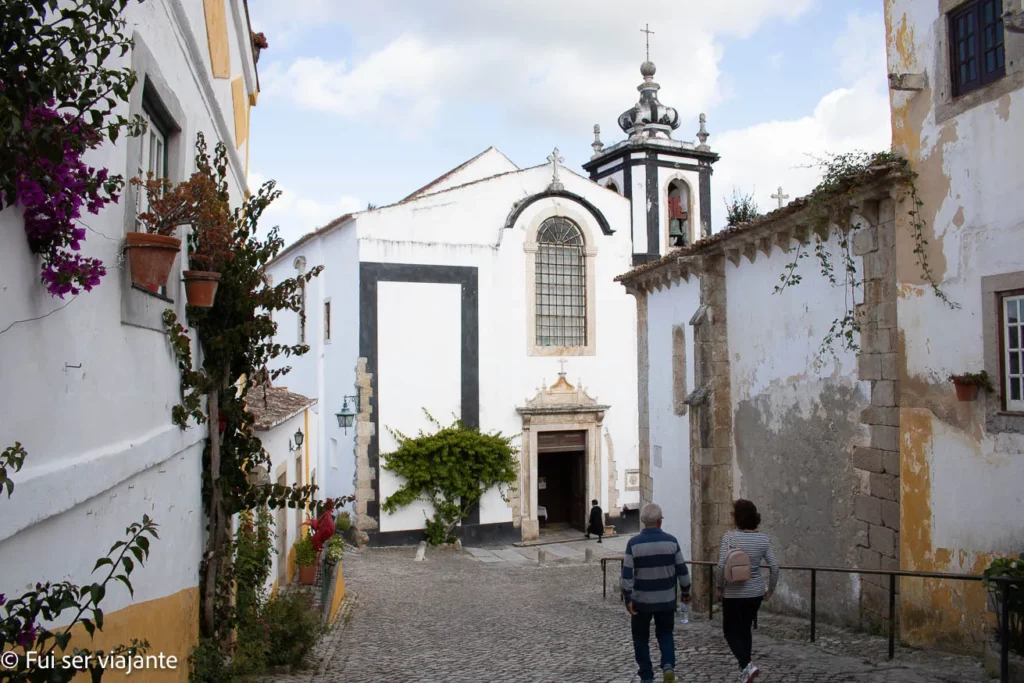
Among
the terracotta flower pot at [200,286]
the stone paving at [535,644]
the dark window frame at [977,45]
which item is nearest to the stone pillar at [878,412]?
the stone paving at [535,644]

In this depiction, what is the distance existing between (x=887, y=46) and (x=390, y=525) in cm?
1607

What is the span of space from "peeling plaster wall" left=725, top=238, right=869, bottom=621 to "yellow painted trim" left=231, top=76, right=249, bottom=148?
6831 millimetres

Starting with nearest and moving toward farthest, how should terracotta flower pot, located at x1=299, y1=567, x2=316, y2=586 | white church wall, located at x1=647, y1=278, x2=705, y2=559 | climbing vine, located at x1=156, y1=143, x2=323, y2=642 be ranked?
climbing vine, located at x1=156, y1=143, x2=323, y2=642, white church wall, located at x1=647, y1=278, x2=705, y2=559, terracotta flower pot, located at x1=299, y1=567, x2=316, y2=586

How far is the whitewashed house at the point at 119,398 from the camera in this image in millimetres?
3148

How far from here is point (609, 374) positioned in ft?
76.8

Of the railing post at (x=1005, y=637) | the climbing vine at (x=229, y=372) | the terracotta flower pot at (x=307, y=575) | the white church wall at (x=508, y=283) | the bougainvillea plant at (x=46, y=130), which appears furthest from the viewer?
the white church wall at (x=508, y=283)

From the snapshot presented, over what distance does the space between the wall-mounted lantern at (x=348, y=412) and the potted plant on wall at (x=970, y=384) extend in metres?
14.0

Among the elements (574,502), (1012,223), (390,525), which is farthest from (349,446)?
(1012,223)

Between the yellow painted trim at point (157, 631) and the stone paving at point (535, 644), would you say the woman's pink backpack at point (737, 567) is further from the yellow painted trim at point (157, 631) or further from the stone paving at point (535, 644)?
the yellow painted trim at point (157, 631)

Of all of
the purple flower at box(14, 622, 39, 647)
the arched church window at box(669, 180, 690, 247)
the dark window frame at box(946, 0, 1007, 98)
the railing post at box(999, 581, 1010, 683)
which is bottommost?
the railing post at box(999, 581, 1010, 683)

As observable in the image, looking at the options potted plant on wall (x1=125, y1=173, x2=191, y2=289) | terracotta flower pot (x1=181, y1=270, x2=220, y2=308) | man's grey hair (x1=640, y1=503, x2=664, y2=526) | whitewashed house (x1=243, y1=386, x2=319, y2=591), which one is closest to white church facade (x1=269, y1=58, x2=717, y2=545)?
whitewashed house (x1=243, y1=386, x2=319, y2=591)

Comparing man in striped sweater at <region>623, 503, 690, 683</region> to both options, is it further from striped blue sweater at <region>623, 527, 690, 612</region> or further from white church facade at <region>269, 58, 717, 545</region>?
white church facade at <region>269, 58, 717, 545</region>

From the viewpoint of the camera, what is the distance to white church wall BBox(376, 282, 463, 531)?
2119 centimetres

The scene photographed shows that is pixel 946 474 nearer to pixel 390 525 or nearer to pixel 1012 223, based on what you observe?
pixel 1012 223
